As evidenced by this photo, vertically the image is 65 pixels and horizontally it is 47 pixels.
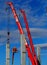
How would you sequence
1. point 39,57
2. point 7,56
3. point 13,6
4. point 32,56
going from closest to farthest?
point 7,56 → point 39,57 → point 32,56 → point 13,6

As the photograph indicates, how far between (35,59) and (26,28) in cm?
727

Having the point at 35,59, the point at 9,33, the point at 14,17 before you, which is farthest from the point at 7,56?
the point at 14,17

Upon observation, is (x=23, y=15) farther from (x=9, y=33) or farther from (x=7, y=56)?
(x=7, y=56)

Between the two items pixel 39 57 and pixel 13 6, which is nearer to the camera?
pixel 39 57

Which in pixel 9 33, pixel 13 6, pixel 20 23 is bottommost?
pixel 9 33

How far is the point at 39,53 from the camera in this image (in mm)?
39906

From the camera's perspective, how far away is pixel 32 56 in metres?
43.9

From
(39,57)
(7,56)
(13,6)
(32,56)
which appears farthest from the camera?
(13,6)

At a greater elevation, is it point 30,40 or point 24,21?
point 24,21

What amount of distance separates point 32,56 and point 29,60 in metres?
1.79

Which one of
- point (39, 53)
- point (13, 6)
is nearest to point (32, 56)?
point (39, 53)

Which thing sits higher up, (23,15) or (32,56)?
(23,15)

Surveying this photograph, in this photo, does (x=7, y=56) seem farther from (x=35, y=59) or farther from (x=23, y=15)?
(x=23, y=15)

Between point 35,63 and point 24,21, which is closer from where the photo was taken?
point 35,63
